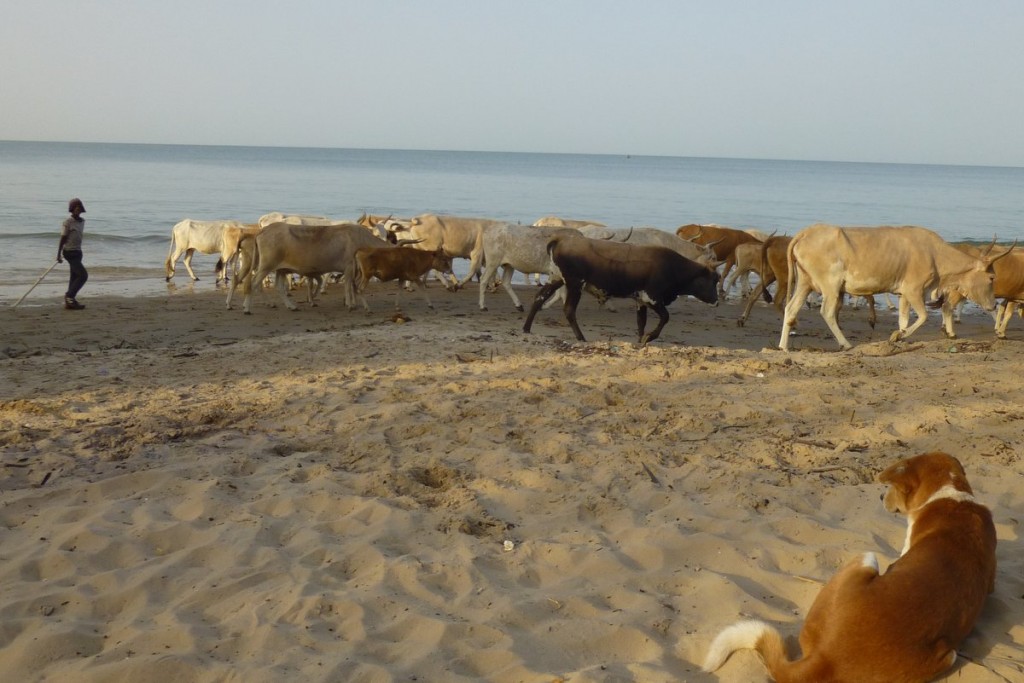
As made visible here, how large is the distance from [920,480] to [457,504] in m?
2.61

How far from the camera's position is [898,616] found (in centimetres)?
360

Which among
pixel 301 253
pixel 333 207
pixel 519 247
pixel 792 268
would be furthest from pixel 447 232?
pixel 333 207

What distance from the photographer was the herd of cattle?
12398mm

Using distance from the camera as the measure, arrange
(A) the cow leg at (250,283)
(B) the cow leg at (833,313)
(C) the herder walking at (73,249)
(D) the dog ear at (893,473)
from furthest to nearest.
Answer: (A) the cow leg at (250,283)
(C) the herder walking at (73,249)
(B) the cow leg at (833,313)
(D) the dog ear at (893,473)

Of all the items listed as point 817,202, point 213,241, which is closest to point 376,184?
point 817,202

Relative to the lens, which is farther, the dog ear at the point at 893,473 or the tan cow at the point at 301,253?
the tan cow at the point at 301,253

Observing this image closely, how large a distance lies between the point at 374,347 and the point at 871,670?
23.7 feet

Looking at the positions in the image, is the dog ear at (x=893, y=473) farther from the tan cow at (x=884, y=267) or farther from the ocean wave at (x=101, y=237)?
the ocean wave at (x=101, y=237)

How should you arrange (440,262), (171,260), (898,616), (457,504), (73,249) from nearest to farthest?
(898,616), (457,504), (73,249), (440,262), (171,260)

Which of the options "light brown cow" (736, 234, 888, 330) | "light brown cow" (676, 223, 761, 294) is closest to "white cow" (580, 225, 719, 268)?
"light brown cow" (736, 234, 888, 330)

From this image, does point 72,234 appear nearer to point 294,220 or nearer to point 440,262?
point 294,220

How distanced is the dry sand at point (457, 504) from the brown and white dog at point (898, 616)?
7.3 inches

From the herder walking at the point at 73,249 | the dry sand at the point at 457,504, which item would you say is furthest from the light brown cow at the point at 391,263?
the dry sand at the point at 457,504

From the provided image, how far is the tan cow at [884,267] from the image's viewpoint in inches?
484
